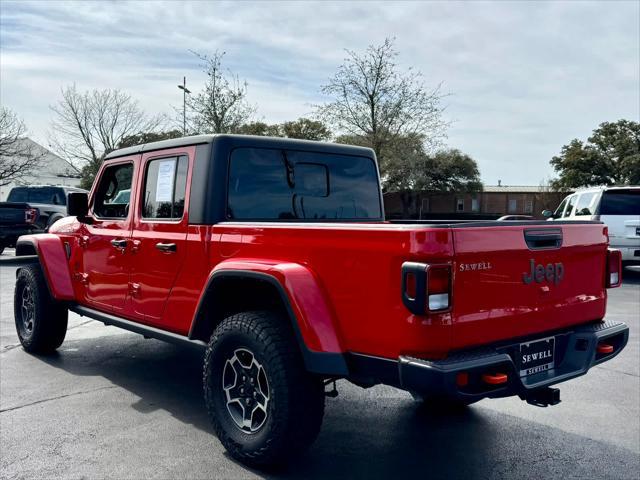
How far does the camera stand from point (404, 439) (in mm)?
3879

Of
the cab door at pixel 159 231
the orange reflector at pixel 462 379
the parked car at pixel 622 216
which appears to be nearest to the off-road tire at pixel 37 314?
the cab door at pixel 159 231

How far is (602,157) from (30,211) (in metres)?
49.4

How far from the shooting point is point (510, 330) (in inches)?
118

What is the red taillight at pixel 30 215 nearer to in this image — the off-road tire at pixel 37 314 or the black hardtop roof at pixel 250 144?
the off-road tire at pixel 37 314

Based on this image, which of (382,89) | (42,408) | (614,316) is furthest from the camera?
(382,89)

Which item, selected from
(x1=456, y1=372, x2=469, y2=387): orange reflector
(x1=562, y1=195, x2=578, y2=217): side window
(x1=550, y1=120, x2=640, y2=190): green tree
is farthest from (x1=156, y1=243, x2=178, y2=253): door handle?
(x1=550, y1=120, x2=640, y2=190): green tree

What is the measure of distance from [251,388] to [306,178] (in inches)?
64.7

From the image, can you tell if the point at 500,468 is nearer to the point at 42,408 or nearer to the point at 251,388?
the point at 251,388

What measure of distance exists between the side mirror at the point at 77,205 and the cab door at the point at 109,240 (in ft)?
0.23

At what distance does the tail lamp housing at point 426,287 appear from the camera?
8.54ft

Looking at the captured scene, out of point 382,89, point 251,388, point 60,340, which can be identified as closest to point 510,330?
point 251,388

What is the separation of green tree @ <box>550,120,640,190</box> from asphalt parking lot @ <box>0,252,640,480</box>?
5127 cm

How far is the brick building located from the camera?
55.2 metres

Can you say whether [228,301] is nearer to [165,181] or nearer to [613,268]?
[165,181]
